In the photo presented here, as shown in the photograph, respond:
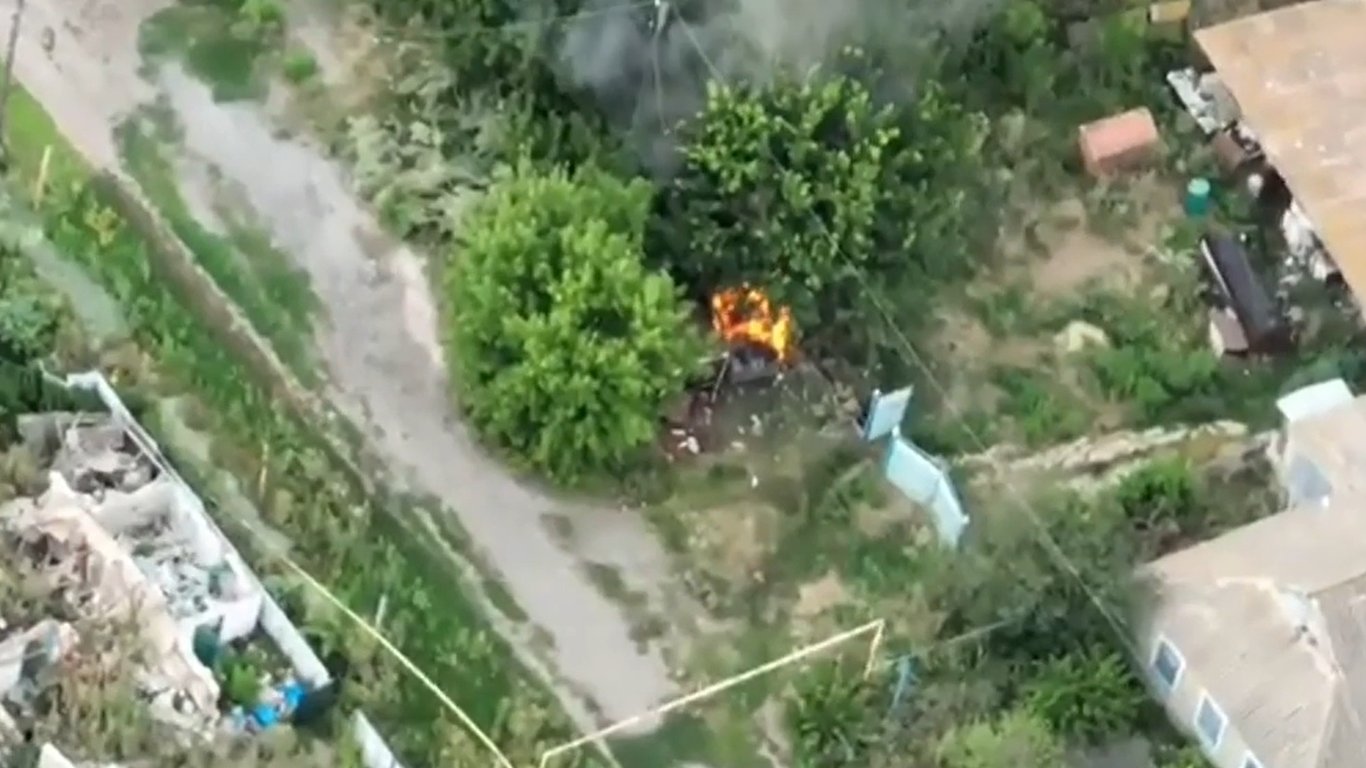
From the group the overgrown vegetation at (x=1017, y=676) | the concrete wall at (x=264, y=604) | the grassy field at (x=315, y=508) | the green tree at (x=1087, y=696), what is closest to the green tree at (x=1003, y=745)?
the overgrown vegetation at (x=1017, y=676)

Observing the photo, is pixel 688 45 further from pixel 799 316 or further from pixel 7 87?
pixel 7 87

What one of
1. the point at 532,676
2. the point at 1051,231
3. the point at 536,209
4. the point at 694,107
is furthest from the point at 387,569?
the point at 1051,231

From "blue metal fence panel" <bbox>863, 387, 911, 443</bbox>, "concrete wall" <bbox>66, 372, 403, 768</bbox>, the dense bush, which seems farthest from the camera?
"blue metal fence panel" <bbox>863, 387, 911, 443</bbox>

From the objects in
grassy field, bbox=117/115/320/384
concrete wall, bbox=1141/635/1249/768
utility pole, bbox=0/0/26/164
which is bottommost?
concrete wall, bbox=1141/635/1249/768

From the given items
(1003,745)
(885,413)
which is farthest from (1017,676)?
(885,413)

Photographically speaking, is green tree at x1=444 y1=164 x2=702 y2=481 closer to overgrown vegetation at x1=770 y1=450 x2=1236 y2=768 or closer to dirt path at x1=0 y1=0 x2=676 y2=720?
dirt path at x1=0 y1=0 x2=676 y2=720

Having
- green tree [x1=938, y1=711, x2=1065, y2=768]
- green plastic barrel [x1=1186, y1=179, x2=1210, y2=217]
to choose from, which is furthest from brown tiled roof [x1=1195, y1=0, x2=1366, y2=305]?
green tree [x1=938, y1=711, x2=1065, y2=768]
